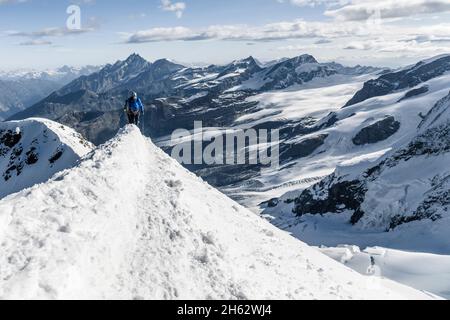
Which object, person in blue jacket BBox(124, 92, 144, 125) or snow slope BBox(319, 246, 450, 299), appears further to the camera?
snow slope BBox(319, 246, 450, 299)

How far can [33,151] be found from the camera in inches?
2406

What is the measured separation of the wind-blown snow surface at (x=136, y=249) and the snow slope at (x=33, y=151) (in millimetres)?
31699

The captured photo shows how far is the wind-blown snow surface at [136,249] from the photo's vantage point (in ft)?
43.4

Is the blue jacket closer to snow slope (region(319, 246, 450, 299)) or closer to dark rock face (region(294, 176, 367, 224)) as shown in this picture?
snow slope (region(319, 246, 450, 299))

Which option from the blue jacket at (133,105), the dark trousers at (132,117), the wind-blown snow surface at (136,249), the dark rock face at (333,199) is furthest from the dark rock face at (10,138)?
the dark rock face at (333,199)

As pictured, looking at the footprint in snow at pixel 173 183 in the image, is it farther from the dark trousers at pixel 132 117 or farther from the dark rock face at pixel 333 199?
the dark rock face at pixel 333 199

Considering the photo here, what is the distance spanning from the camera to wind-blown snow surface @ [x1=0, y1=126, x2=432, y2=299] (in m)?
13.2

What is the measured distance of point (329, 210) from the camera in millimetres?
137000

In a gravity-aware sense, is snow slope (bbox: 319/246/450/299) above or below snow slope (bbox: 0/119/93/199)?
below

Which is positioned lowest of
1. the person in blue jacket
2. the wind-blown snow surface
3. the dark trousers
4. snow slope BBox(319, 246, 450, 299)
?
snow slope BBox(319, 246, 450, 299)

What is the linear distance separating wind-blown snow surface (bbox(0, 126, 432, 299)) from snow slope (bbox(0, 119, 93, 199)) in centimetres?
3170

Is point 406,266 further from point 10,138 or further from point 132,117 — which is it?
point 10,138

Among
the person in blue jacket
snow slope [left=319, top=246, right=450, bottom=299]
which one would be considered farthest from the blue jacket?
snow slope [left=319, top=246, right=450, bottom=299]
